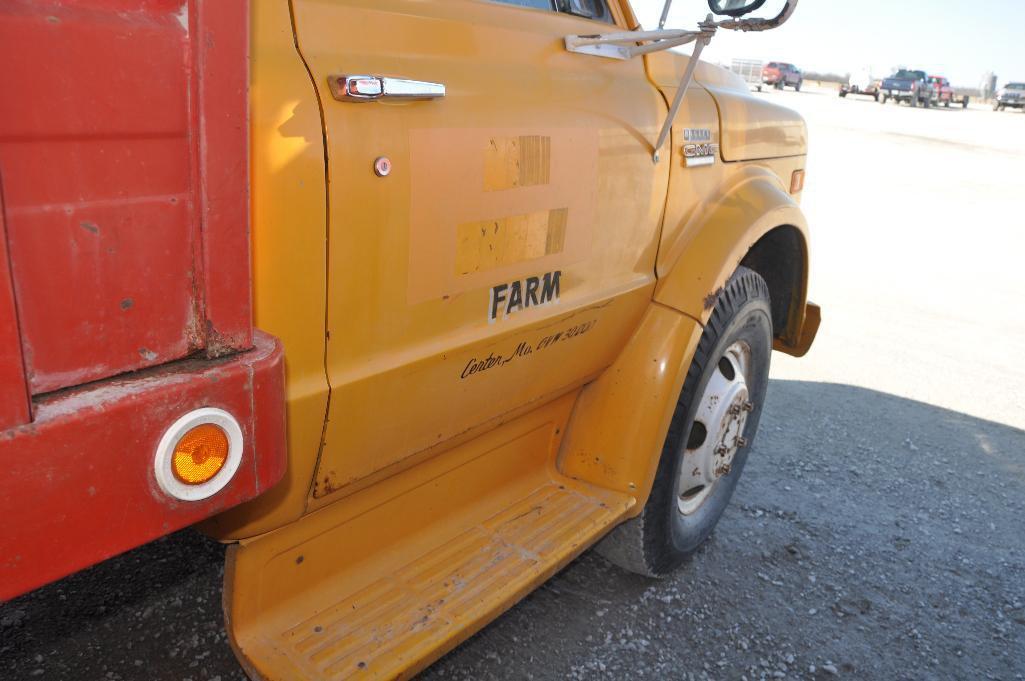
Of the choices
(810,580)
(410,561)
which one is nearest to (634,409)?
(410,561)

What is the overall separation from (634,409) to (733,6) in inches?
44.9

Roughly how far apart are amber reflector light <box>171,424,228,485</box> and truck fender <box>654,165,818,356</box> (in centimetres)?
163

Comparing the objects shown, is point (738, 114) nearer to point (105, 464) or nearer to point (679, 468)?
point (679, 468)

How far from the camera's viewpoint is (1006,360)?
5.80 m

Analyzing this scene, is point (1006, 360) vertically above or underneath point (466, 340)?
underneath

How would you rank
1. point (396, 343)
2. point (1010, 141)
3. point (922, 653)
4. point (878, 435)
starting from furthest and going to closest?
point (1010, 141), point (878, 435), point (922, 653), point (396, 343)

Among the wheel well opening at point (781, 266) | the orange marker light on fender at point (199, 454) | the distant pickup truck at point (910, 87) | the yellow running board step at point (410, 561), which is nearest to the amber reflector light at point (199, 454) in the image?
the orange marker light on fender at point (199, 454)

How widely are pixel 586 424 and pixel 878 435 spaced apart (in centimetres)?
245

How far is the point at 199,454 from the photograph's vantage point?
1311 millimetres

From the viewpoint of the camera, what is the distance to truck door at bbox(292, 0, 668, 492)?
159cm

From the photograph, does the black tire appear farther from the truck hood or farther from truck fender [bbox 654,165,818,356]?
the truck hood

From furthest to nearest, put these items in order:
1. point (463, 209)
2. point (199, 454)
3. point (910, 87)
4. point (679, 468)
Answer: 1. point (910, 87)
2. point (679, 468)
3. point (463, 209)
4. point (199, 454)

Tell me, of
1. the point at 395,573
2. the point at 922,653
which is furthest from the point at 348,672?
the point at 922,653

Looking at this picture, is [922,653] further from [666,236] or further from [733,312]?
[666,236]
